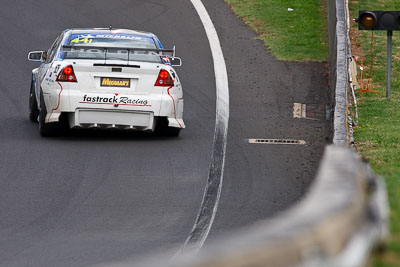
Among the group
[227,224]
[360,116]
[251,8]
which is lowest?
[251,8]

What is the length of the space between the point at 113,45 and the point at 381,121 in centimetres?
479

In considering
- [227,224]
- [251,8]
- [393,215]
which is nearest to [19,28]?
[251,8]

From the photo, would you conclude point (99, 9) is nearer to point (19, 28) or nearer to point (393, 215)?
point (19, 28)

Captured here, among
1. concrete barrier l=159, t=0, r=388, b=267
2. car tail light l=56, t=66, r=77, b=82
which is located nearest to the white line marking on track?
car tail light l=56, t=66, r=77, b=82

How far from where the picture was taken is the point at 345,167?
574cm

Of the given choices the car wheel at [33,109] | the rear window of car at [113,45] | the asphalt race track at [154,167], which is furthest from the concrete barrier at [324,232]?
the car wheel at [33,109]

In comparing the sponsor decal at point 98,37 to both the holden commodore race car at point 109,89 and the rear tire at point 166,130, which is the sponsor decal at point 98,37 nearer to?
the holden commodore race car at point 109,89

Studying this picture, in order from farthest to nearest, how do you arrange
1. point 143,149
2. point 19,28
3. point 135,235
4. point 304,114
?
point 19,28, point 304,114, point 143,149, point 135,235

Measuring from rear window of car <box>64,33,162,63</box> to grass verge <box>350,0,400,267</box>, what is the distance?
3.33 m

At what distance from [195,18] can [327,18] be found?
11.0 feet

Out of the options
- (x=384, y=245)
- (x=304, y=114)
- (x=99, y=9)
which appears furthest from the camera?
(x=99, y=9)

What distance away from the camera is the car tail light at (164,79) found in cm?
1556

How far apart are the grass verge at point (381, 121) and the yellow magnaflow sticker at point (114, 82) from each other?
11.1 feet

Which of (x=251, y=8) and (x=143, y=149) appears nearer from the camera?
(x=143, y=149)
